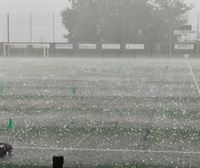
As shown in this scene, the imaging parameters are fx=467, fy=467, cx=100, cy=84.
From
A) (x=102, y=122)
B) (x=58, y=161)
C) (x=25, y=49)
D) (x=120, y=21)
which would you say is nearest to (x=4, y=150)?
Result: (x=58, y=161)

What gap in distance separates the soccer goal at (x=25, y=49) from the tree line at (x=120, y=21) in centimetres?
1388

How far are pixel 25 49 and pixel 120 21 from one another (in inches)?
763

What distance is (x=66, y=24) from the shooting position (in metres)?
77.3

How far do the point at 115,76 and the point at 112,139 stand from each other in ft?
59.4

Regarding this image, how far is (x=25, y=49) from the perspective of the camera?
60.6m

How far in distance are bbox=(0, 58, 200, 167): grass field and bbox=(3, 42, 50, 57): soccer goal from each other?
37.0 meters

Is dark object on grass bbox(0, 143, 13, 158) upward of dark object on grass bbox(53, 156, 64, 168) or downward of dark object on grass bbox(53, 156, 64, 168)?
downward

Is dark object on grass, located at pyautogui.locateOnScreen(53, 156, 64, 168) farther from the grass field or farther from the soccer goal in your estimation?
the soccer goal

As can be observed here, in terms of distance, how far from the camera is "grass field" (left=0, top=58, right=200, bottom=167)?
32.0 feet

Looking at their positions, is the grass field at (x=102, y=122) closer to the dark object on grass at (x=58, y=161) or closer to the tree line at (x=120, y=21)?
the dark object on grass at (x=58, y=161)

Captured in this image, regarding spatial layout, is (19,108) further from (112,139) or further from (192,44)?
(192,44)

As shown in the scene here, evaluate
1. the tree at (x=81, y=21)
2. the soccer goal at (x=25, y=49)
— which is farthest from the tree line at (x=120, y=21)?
the soccer goal at (x=25, y=49)

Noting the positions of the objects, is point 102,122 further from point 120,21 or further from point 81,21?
→ point 81,21

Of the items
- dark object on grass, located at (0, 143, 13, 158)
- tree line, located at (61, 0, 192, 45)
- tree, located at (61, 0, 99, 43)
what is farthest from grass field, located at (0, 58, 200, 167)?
tree, located at (61, 0, 99, 43)
